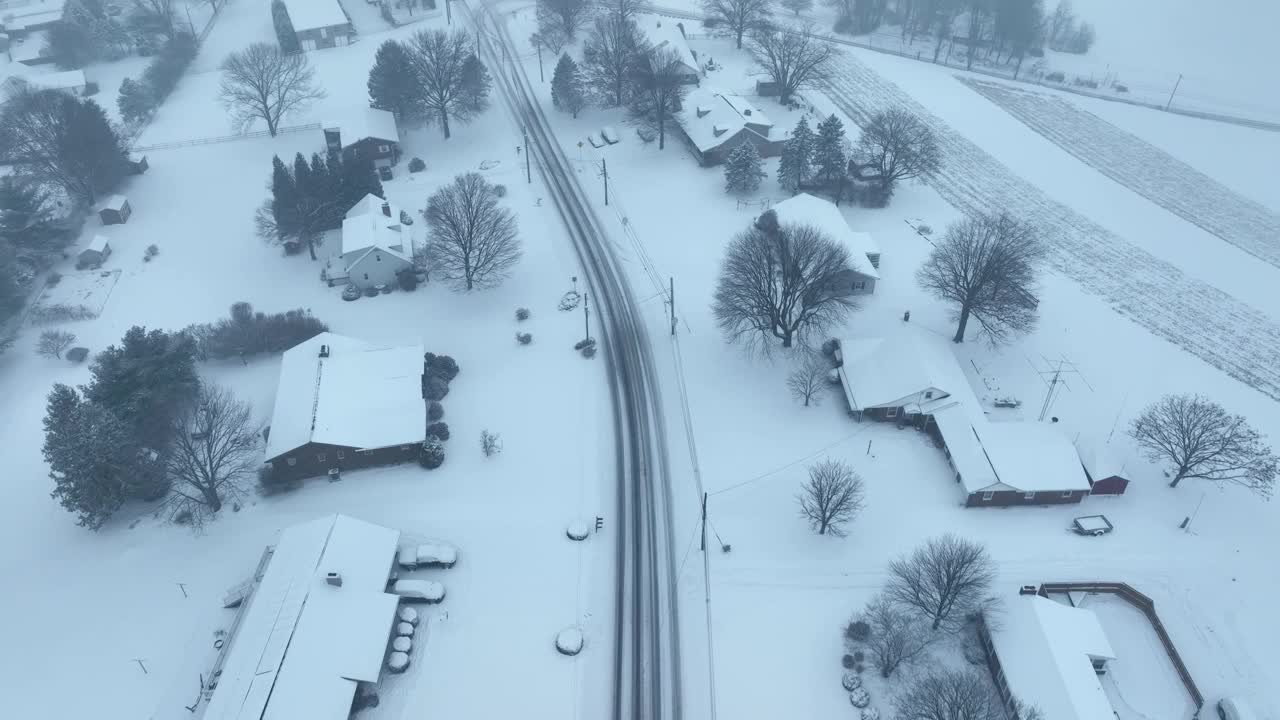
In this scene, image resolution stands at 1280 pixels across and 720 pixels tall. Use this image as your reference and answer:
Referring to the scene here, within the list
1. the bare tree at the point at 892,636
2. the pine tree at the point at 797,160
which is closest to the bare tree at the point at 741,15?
the pine tree at the point at 797,160

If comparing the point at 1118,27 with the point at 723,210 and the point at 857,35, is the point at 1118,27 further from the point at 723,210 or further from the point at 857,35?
the point at 723,210

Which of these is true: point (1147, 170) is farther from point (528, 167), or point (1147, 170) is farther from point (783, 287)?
point (528, 167)

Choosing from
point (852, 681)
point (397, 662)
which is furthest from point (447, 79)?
point (852, 681)

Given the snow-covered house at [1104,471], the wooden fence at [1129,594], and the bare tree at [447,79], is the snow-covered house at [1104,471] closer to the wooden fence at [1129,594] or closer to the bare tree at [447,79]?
the wooden fence at [1129,594]

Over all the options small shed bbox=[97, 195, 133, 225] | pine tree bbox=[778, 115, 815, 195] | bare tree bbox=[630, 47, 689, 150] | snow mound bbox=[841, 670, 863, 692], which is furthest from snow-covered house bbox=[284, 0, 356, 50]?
snow mound bbox=[841, 670, 863, 692]

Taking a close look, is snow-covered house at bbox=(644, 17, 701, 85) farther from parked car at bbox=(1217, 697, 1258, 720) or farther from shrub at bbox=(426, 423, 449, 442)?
parked car at bbox=(1217, 697, 1258, 720)

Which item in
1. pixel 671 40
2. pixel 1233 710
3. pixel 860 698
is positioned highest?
pixel 671 40
